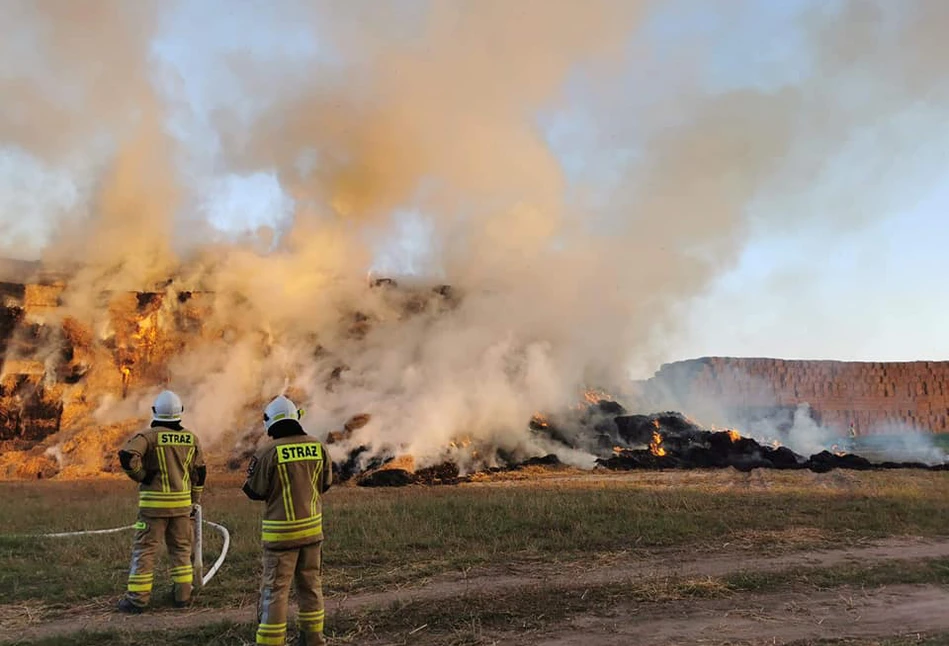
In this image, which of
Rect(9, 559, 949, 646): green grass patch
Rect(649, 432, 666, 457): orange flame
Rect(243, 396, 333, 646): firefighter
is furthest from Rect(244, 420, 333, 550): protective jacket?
Rect(649, 432, 666, 457): orange flame

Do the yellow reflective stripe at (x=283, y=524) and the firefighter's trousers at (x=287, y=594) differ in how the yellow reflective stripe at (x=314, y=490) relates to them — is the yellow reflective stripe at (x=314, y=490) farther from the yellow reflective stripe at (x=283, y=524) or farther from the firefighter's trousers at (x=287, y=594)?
the firefighter's trousers at (x=287, y=594)

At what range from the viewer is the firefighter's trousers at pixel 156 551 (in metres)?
6.80

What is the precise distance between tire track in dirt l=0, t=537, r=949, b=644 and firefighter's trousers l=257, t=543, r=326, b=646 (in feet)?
4.64

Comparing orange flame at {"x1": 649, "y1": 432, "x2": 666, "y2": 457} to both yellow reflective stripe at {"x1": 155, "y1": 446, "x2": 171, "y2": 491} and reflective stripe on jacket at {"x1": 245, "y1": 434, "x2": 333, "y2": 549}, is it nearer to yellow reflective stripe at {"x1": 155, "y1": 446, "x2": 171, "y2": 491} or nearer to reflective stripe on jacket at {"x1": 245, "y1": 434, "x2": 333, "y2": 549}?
yellow reflective stripe at {"x1": 155, "y1": 446, "x2": 171, "y2": 491}

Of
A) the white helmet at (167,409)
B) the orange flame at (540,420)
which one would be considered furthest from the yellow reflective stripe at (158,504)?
the orange flame at (540,420)

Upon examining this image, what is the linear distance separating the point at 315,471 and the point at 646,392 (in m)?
39.4

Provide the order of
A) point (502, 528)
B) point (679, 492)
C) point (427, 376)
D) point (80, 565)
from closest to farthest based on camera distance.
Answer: point (80, 565)
point (502, 528)
point (679, 492)
point (427, 376)

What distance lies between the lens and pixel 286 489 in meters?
5.35

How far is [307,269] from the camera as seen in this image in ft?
104

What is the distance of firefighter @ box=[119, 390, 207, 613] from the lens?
6.81 m

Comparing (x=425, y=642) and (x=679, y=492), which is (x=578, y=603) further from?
(x=679, y=492)

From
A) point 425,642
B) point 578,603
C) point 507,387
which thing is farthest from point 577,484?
point 425,642

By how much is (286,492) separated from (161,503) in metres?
2.45

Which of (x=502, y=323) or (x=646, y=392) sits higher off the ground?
(x=502, y=323)
